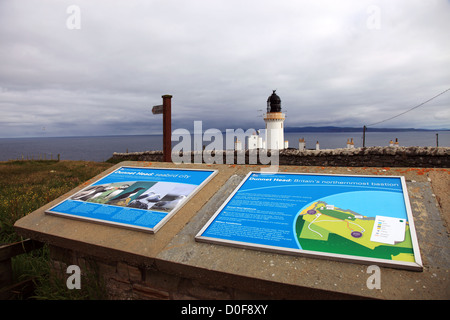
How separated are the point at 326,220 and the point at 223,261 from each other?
1.02 m

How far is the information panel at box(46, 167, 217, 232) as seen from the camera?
10.2 ft

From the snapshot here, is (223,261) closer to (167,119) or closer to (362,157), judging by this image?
(167,119)

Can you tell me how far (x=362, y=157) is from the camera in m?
12.2

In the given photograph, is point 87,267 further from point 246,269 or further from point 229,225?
point 246,269

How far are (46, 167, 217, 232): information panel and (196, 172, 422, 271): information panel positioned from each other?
0.64 meters

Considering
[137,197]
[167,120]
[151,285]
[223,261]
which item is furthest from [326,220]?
[167,120]

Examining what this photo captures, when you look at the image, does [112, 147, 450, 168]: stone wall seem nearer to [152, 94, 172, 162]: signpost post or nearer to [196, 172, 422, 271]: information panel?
[152, 94, 172, 162]: signpost post

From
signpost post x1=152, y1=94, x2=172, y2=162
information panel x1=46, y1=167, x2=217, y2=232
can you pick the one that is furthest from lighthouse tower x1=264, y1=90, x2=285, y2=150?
information panel x1=46, y1=167, x2=217, y2=232

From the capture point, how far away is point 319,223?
8.30ft

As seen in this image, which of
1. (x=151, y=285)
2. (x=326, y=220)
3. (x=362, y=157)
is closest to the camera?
(x=326, y=220)

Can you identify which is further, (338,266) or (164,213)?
(164,213)
